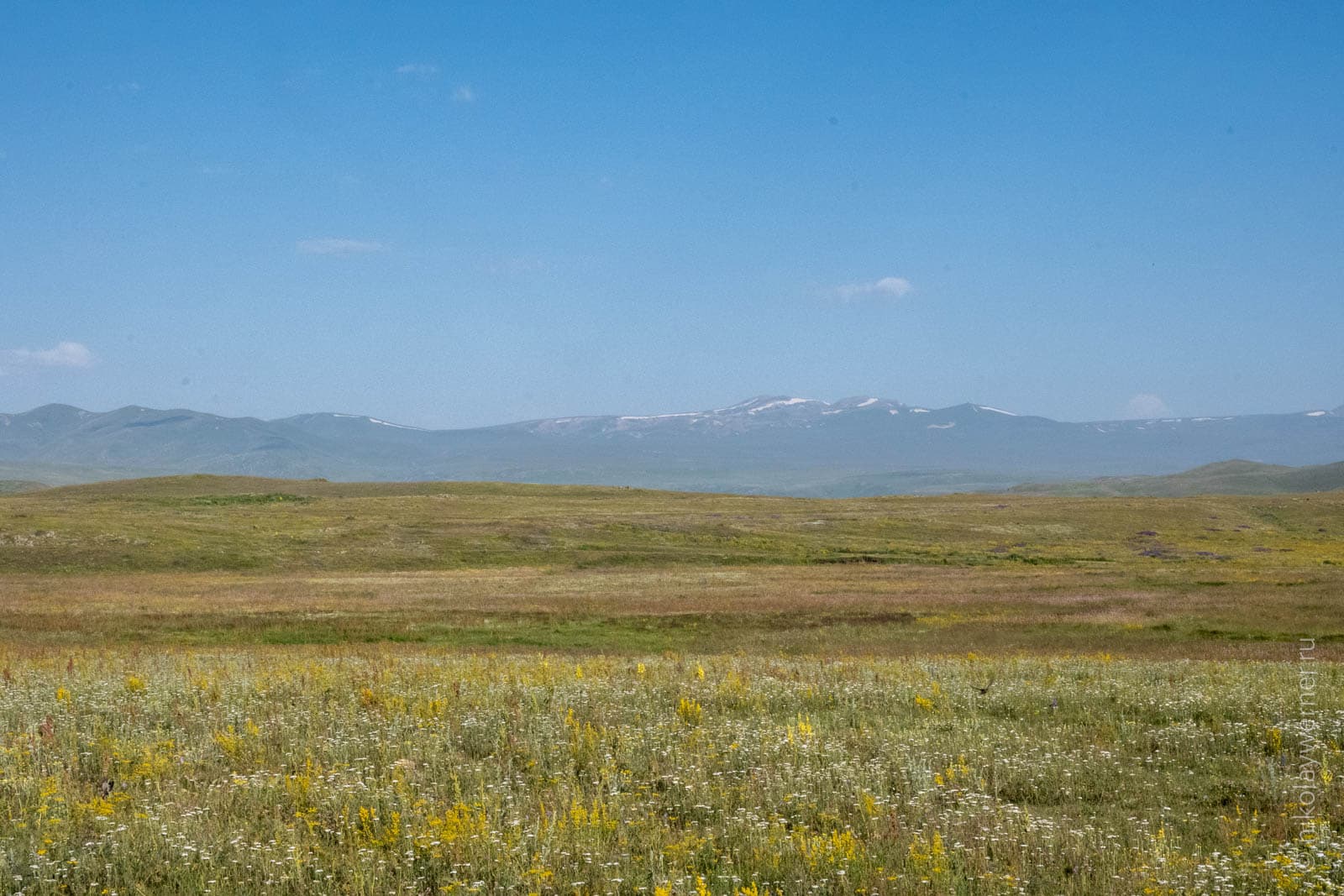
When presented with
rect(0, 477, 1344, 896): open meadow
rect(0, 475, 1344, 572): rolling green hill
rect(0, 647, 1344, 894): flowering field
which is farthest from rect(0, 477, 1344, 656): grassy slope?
rect(0, 647, 1344, 894): flowering field

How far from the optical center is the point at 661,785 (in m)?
10.8

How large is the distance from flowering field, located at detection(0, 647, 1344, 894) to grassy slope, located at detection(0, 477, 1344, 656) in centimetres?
1531

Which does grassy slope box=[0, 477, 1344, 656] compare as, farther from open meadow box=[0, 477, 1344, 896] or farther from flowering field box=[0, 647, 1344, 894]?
flowering field box=[0, 647, 1344, 894]

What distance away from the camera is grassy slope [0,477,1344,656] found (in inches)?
1358

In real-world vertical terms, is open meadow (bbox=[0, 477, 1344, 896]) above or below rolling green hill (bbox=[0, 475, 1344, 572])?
above

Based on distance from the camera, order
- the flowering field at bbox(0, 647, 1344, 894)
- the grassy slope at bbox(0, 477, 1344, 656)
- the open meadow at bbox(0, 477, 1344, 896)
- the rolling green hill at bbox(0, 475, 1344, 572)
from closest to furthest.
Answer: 1. the flowering field at bbox(0, 647, 1344, 894)
2. the open meadow at bbox(0, 477, 1344, 896)
3. the grassy slope at bbox(0, 477, 1344, 656)
4. the rolling green hill at bbox(0, 475, 1344, 572)

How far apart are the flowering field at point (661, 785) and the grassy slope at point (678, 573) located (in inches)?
603

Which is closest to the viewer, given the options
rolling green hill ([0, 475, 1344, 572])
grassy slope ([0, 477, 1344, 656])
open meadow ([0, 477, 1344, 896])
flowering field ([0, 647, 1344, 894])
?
flowering field ([0, 647, 1344, 894])

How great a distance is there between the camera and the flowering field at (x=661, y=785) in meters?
7.95

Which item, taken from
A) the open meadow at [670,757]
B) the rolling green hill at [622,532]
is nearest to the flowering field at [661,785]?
the open meadow at [670,757]

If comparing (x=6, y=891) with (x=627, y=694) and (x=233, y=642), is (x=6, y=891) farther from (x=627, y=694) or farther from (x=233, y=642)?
(x=233, y=642)

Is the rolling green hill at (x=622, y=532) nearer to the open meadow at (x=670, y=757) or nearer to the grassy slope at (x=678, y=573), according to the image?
the grassy slope at (x=678, y=573)

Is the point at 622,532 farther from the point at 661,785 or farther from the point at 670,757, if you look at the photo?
the point at 661,785

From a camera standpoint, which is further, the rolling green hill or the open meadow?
the rolling green hill
